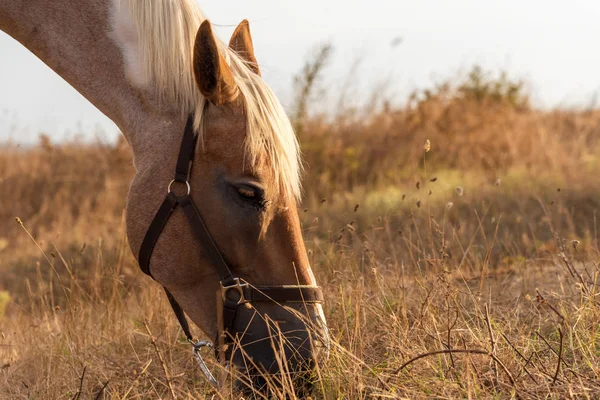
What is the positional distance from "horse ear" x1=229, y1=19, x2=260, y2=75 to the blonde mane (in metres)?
0.28

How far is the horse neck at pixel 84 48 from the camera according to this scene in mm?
2795

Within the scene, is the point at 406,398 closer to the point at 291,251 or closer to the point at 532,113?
the point at 291,251

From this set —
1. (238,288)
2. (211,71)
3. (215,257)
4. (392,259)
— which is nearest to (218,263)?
(215,257)

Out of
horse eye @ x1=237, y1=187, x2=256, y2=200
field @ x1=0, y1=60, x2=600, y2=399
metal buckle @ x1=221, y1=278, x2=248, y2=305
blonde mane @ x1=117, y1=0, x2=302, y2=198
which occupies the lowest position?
field @ x1=0, y1=60, x2=600, y2=399

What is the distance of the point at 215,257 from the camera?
2.58 metres

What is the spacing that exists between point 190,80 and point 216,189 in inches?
18.7

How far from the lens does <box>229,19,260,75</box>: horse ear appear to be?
3089 millimetres

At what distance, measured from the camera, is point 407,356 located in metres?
2.58

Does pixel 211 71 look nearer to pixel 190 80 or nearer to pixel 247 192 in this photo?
pixel 190 80

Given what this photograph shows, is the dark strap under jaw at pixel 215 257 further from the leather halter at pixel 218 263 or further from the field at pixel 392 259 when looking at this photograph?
the field at pixel 392 259

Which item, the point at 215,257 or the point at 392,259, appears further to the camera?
the point at 392,259

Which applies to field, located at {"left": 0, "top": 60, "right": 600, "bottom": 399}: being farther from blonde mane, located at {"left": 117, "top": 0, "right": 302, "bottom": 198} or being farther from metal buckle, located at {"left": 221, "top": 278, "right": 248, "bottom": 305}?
blonde mane, located at {"left": 117, "top": 0, "right": 302, "bottom": 198}

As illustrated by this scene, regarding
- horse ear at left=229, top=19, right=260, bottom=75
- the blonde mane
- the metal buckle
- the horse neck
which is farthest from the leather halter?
horse ear at left=229, top=19, right=260, bottom=75

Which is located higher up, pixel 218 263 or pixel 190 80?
pixel 190 80
